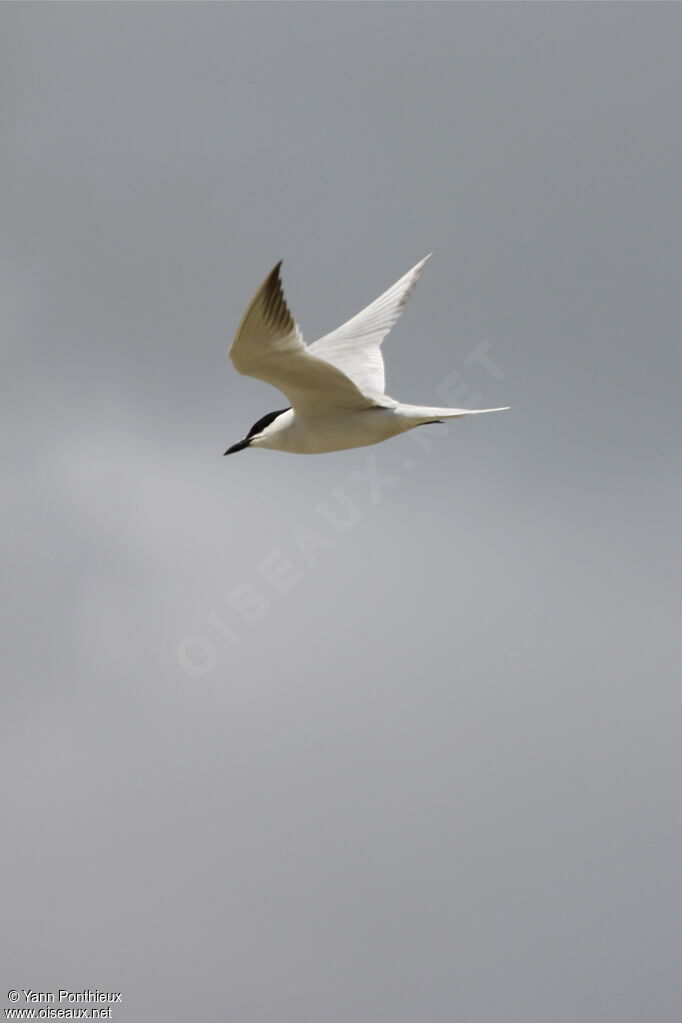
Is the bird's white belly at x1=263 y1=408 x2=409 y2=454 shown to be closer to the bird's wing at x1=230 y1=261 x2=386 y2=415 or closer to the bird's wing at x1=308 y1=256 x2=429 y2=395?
the bird's wing at x1=230 y1=261 x2=386 y2=415

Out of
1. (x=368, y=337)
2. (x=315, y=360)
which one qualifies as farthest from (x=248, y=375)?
(x=368, y=337)

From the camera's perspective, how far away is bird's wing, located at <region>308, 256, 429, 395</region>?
739 inches

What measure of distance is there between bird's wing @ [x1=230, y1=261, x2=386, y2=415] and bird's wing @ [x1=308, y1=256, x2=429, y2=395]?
139 cm

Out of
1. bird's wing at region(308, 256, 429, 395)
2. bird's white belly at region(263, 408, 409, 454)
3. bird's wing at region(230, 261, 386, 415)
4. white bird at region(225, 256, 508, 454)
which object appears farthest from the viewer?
bird's wing at region(308, 256, 429, 395)

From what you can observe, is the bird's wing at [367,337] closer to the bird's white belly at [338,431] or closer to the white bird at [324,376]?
the white bird at [324,376]

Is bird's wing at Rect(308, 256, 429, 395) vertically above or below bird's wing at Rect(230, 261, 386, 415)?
above

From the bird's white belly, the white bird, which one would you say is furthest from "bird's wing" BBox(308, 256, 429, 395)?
the bird's white belly

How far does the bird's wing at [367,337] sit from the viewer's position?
18.8 m

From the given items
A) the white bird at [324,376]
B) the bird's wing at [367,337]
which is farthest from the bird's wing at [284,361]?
the bird's wing at [367,337]

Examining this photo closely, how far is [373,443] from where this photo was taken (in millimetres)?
17469

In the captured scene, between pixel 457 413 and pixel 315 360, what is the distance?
154 centimetres

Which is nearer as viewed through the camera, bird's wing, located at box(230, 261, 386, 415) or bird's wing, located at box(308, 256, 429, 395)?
bird's wing, located at box(230, 261, 386, 415)

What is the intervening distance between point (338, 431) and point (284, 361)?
154 centimetres

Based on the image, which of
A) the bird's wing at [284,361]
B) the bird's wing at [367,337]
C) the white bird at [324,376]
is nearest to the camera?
the bird's wing at [284,361]
